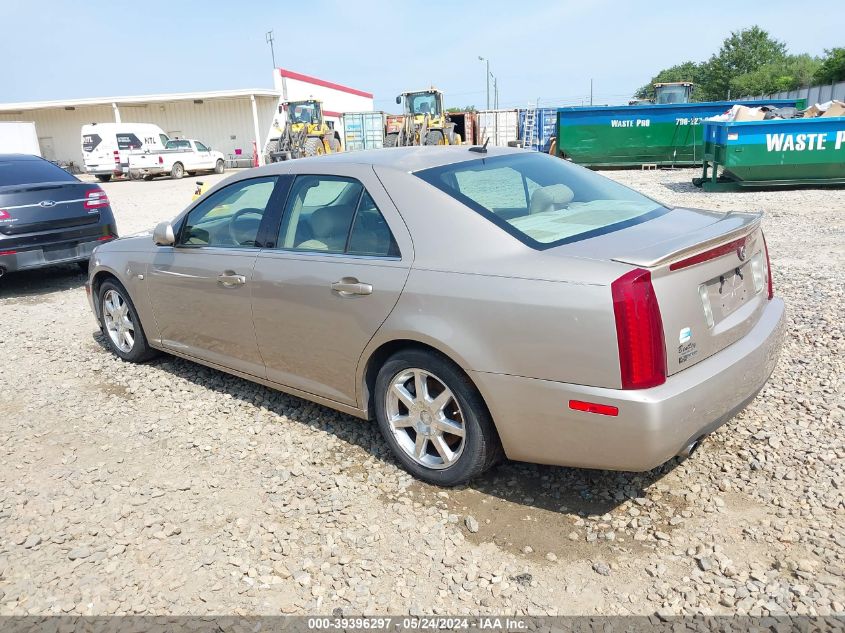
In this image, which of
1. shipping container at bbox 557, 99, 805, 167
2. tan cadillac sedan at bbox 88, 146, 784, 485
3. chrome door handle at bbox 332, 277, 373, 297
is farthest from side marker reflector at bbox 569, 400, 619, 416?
shipping container at bbox 557, 99, 805, 167

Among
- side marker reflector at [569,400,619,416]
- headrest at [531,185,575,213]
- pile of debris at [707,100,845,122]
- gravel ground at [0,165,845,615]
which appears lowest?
gravel ground at [0,165,845,615]

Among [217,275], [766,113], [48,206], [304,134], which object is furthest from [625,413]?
[304,134]

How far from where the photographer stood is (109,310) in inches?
214

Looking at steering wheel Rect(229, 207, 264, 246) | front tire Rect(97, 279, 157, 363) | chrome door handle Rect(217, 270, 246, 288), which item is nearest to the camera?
chrome door handle Rect(217, 270, 246, 288)

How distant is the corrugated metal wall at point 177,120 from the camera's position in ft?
122

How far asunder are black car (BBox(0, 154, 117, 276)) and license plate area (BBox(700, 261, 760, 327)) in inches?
292

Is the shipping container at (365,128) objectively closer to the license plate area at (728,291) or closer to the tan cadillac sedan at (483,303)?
the tan cadillac sedan at (483,303)

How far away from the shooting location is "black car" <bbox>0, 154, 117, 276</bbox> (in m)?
7.43

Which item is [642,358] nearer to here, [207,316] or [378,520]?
[378,520]

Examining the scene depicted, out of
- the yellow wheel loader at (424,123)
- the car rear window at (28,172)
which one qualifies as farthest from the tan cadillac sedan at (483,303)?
the yellow wheel loader at (424,123)

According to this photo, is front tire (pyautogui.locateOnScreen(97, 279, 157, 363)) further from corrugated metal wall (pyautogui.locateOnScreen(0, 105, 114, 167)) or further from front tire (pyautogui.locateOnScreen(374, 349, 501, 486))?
corrugated metal wall (pyautogui.locateOnScreen(0, 105, 114, 167))

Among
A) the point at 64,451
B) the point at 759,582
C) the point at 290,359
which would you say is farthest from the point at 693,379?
the point at 64,451

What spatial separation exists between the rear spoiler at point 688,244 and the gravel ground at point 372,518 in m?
1.17

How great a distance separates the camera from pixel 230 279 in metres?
4.00
